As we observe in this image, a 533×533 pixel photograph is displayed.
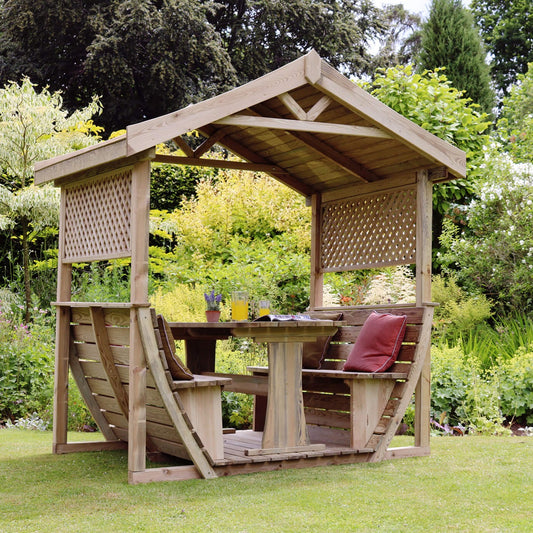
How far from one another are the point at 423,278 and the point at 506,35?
64.5ft

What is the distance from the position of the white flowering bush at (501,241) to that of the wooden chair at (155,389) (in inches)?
229

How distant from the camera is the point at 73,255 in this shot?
5.79m

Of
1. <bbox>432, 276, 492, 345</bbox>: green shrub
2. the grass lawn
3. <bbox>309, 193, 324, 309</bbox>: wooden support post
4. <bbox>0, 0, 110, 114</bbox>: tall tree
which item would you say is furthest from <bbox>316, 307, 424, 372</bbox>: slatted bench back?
<bbox>0, 0, 110, 114</bbox>: tall tree

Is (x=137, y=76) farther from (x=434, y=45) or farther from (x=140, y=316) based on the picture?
(x=140, y=316)

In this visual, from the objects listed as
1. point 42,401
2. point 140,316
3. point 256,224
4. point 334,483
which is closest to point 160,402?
point 140,316

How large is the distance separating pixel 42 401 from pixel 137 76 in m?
10.8

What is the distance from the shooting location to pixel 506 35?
23266 millimetres

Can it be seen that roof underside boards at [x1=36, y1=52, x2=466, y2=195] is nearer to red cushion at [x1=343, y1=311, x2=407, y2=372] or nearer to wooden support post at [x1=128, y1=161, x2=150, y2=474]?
wooden support post at [x1=128, y1=161, x2=150, y2=474]

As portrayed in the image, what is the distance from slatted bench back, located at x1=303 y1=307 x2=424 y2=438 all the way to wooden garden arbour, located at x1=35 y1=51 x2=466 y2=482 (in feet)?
0.66

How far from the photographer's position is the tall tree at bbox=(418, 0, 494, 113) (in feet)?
49.2

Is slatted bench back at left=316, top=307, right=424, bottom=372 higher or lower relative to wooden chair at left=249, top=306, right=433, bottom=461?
higher

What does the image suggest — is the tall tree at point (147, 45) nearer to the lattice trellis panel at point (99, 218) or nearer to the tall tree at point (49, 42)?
the tall tree at point (49, 42)

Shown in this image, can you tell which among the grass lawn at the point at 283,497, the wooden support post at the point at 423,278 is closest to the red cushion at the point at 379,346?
the wooden support post at the point at 423,278

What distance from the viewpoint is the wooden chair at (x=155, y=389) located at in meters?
4.73
